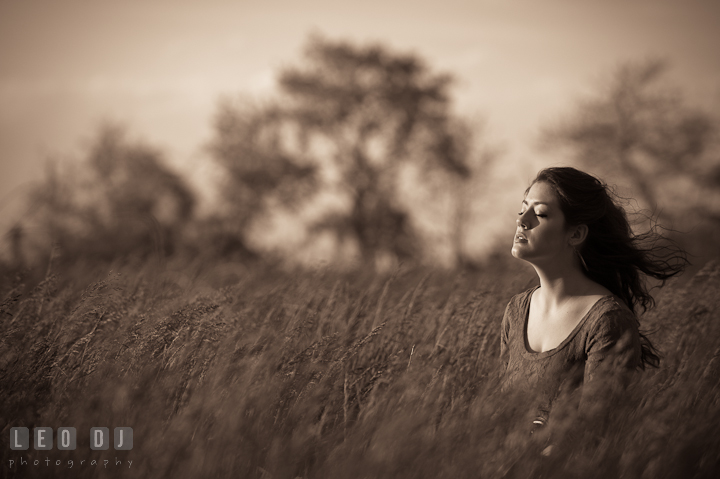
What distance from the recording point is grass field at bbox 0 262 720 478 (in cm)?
197

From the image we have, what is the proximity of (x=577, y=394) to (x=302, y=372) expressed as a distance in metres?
1.16

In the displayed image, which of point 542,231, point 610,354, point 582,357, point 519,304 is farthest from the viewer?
point 519,304

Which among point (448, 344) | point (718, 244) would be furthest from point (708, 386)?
point (718, 244)

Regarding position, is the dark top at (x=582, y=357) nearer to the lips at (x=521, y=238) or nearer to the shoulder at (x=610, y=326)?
the shoulder at (x=610, y=326)

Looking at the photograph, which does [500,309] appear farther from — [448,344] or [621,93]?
[621,93]

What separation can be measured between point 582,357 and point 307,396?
3.81 feet

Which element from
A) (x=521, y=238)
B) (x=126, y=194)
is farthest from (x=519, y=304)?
(x=126, y=194)

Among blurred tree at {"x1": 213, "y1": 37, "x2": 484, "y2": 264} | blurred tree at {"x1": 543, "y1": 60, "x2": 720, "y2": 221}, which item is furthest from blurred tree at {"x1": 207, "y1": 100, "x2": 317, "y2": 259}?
blurred tree at {"x1": 543, "y1": 60, "x2": 720, "y2": 221}

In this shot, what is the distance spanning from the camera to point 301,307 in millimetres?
3465

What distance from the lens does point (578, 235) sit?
257 cm

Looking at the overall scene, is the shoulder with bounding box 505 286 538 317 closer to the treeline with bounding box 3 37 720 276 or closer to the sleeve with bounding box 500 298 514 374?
the sleeve with bounding box 500 298 514 374

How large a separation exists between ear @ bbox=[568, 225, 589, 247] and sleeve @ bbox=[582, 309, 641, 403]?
412 millimetres

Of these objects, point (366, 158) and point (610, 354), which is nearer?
point (610, 354)

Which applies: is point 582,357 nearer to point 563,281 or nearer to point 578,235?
point 563,281
